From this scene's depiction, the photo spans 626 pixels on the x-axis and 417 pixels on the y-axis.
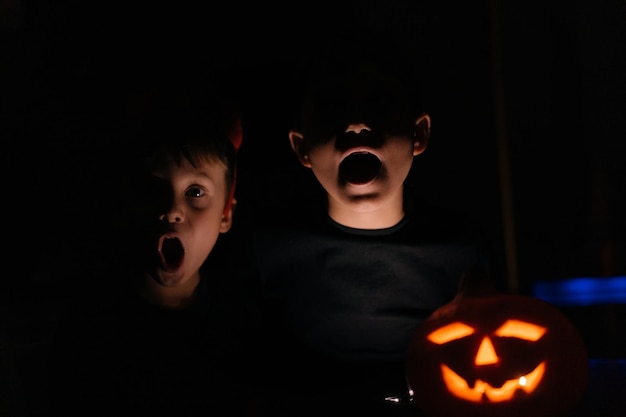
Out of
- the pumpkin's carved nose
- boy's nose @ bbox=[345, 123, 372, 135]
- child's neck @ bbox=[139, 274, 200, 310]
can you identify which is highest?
boy's nose @ bbox=[345, 123, 372, 135]

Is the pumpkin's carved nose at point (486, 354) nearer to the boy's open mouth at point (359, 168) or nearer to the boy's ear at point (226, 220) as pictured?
the boy's open mouth at point (359, 168)

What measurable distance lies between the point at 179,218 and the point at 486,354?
653 millimetres

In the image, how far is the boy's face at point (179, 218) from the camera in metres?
1.37

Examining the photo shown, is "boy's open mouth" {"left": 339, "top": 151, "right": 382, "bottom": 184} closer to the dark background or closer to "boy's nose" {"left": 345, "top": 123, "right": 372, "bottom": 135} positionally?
"boy's nose" {"left": 345, "top": 123, "right": 372, "bottom": 135}

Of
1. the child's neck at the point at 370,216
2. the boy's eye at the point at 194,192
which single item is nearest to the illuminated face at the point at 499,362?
the child's neck at the point at 370,216

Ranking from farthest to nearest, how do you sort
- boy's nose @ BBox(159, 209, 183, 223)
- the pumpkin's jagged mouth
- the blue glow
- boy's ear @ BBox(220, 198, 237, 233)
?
the blue glow
boy's ear @ BBox(220, 198, 237, 233)
boy's nose @ BBox(159, 209, 183, 223)
the pumpkin's jagged mouth

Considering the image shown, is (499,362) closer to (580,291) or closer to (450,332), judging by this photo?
(450,332)

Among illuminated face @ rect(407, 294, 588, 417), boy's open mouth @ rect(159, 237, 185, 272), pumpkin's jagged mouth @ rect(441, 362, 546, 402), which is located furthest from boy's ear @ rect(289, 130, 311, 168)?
pumpkin's jagged mouth @ rect(441, 362, 546, 402)

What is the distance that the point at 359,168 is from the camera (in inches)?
55.3

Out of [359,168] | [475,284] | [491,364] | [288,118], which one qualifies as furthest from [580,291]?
[288,118]

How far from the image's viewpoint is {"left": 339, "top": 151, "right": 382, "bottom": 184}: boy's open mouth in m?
1.41

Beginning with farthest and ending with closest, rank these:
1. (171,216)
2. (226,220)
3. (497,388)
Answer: (226,220) < (171,216) < (497,388)

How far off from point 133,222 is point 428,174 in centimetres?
82

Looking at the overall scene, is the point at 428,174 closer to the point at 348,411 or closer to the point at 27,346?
the point at 348,411
